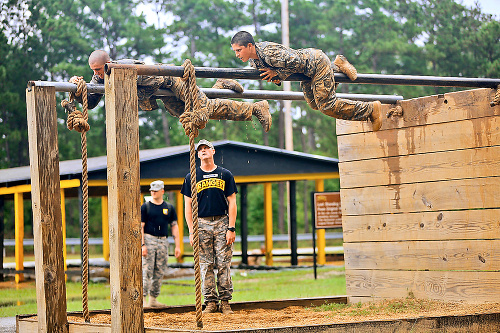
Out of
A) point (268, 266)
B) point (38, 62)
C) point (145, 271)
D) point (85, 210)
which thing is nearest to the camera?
point (85, 210)

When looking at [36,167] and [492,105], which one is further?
[492,105]

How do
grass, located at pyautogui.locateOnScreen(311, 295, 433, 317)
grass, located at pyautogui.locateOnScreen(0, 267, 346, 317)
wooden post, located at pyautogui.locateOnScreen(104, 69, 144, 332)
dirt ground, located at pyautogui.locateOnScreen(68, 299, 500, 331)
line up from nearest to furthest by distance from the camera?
wooden post, located at pyautogui.locateOnScreen(104, 69, 144, 332) < dirt ground, located at pyautogui.locateOnScreen(68, 299, 500, 331) < grass, located at pyautogui.locateOnScreen(311, 295, 433, 317) < grass, located at pyautogui.locateOnScreen(0, 267, 346, 317)

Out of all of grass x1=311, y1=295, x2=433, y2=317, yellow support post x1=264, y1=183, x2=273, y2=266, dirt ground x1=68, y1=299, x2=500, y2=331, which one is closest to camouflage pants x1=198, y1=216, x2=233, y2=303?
dirt ground x1=68, y1=299, x2=500, y2=331

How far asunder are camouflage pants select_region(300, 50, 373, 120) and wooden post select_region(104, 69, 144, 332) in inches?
85.8

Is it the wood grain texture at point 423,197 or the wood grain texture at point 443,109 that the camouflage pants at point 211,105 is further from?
the wood grain texture at point 423,197

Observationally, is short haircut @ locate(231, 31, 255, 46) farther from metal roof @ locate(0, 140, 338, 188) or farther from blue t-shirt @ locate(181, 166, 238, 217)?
metal roof @ locate(0, 140, 338, 188)

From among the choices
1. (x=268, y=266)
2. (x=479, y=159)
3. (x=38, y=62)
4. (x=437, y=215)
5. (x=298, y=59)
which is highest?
(x=38, y=62)

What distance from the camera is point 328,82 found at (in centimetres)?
755

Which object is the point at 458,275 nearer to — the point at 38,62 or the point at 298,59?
the point at 298,59

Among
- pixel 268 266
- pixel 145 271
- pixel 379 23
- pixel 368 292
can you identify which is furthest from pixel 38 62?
pixel 368 292

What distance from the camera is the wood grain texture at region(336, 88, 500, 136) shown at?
302 inches

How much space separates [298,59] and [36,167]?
2757mm

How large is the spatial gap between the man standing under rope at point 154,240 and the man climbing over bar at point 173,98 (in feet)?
9.88

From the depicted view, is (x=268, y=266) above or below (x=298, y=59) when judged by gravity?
below
